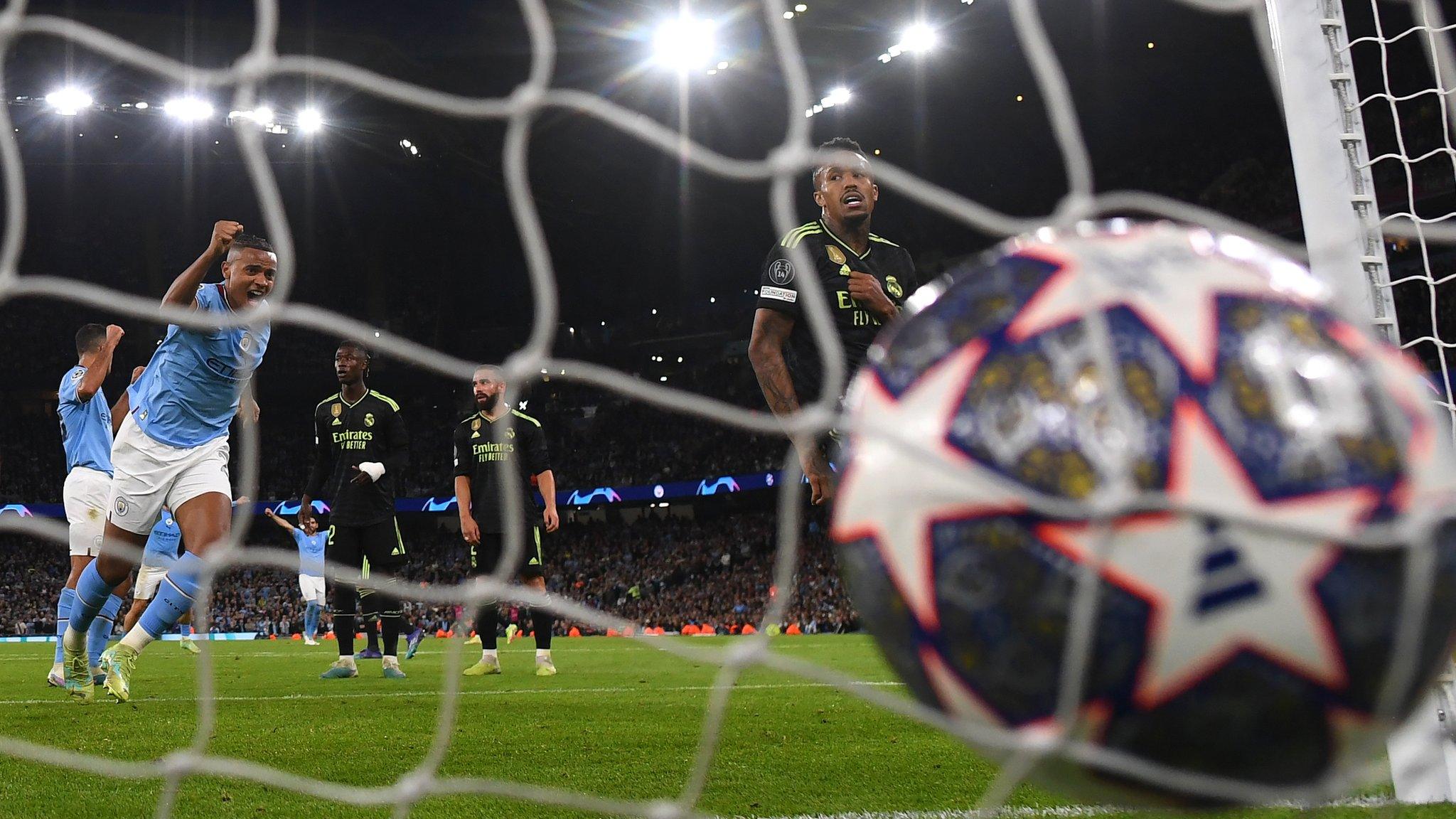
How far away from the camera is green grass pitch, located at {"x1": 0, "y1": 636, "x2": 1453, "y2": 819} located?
277 centimetres

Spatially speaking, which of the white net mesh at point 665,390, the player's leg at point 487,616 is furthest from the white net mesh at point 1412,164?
the white net mesh at point 665,390

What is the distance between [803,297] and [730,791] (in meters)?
1.64

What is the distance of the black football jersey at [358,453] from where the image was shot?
6.70m

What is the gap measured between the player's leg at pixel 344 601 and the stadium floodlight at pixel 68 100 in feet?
56.3

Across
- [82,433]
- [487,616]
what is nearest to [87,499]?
[82,433]

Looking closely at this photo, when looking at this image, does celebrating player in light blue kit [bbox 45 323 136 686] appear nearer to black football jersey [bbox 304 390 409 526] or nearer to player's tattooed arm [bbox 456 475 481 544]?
black football jersey [bbox 304 390 409 526]

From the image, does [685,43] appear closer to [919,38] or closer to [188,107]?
[919,38]

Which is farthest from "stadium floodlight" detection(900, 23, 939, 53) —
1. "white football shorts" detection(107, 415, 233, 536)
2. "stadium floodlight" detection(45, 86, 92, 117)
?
"white football shorts" detection(107, 415, 233, 536)

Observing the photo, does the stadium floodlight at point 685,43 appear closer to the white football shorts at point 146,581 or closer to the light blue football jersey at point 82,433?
the white football shorts at point 146,581

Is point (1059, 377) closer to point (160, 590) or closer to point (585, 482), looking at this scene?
point (160, 590)

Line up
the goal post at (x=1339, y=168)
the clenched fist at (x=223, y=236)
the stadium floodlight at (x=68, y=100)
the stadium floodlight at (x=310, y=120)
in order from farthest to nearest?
the stadium floodlight at (x=310, y=120) → the stadium floodlight at (x=68, y=100) → the clenched fist at (x=223, y=236) → the goal post at (x=1339, y=168)

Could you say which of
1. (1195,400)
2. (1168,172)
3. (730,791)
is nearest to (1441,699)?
(730,791)

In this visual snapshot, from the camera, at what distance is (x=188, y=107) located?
2095cm

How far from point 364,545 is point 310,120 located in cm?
1689
